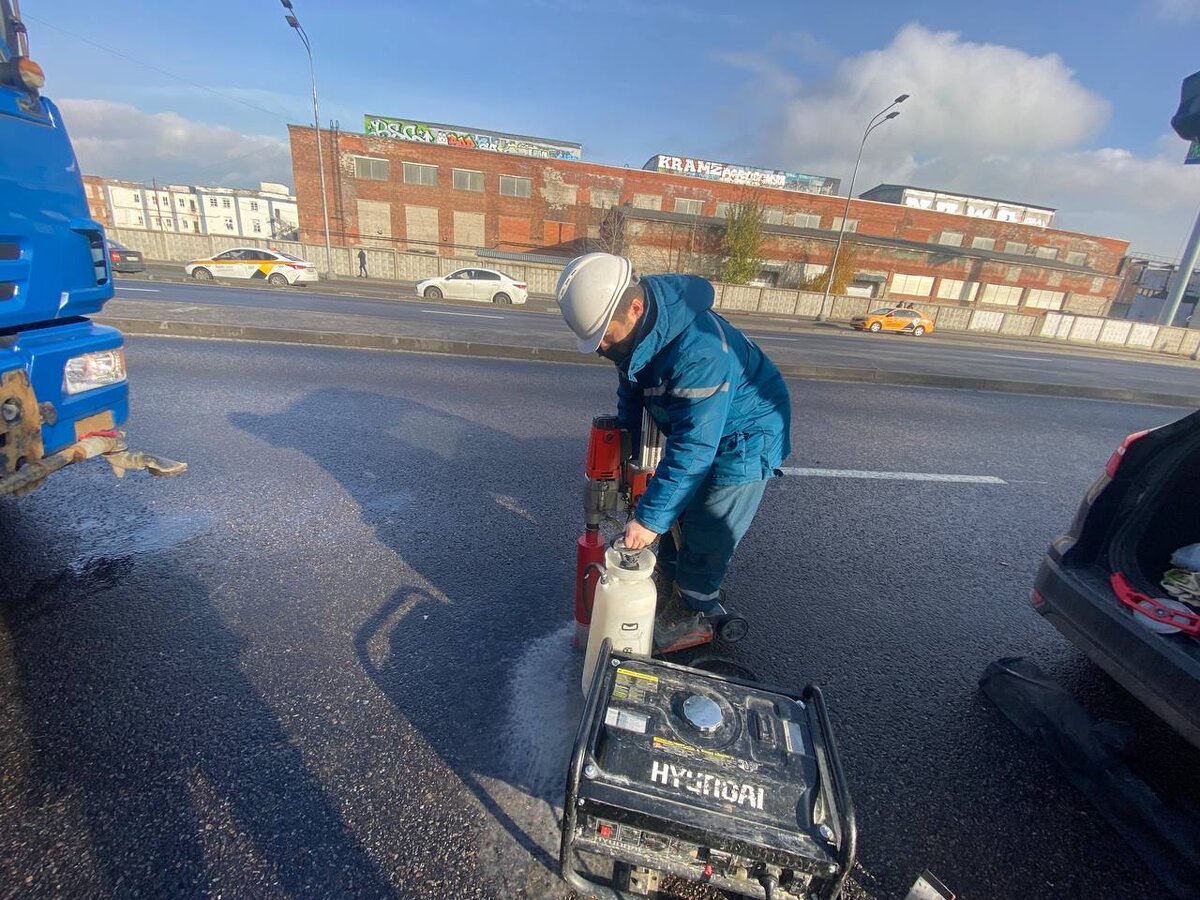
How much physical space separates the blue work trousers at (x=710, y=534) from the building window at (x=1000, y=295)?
47.4 m

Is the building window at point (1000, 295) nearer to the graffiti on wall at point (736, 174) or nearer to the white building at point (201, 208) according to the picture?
the graffiti on wall at point (736, 174)

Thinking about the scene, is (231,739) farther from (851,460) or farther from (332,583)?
(851,460)

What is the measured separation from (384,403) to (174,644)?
3.66 meters

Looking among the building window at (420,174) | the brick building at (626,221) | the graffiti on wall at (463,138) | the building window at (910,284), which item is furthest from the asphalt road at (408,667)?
the building window at (910,284)

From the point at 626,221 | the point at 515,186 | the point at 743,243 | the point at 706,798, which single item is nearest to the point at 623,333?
the point at 706,798

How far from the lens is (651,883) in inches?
54.9

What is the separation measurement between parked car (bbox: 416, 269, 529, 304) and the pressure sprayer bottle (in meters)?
20.1

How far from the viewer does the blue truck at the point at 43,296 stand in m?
2.11

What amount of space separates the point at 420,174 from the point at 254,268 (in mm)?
18276

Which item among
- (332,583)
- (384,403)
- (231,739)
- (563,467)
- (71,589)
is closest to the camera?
(231,739)

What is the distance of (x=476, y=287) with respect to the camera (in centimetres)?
2058

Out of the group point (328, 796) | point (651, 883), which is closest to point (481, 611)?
point (328, 796)

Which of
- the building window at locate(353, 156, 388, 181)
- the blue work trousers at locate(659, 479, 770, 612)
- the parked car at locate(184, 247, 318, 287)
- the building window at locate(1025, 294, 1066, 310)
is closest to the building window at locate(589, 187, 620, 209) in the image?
the building window at locate(353, 156, 388, 181)

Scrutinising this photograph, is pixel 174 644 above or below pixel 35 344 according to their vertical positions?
below
